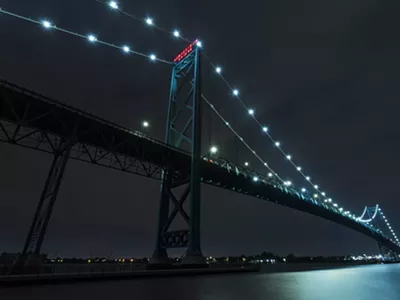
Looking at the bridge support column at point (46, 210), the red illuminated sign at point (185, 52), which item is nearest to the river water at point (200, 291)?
the bridge support column at point (46, 210)

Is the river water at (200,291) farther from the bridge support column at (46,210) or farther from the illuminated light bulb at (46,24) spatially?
the illuminated light bulb at (46,24)

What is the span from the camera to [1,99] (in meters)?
18.7

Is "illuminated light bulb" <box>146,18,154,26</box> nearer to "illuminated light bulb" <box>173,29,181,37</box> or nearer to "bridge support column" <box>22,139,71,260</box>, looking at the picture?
"illuminated light bulb" <box>173,29,181,37</box>

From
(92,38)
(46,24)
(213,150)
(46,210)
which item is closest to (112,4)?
(92,38)

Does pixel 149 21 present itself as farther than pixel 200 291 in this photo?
Yes

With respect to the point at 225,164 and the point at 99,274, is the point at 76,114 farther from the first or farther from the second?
the point at 225,164

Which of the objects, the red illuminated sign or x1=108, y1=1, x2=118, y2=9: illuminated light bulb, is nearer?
x1=108, y1=1, x2=118, y2=9: illuminated light bulb

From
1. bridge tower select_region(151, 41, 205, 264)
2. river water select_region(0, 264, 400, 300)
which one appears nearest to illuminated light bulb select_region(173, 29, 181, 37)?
bridge tower select_region(151, 41, 205, 264)

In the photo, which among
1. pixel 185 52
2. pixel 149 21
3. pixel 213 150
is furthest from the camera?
pixel 213 150

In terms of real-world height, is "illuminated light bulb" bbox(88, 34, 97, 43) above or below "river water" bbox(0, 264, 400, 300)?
above

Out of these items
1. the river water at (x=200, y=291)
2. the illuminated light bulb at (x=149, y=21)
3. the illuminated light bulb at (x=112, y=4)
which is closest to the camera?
the river water at (x=200, y=291)

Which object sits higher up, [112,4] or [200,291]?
[112,4]

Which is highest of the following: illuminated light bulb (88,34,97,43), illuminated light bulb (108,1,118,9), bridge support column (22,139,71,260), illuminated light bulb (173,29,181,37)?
illuminated light bulb (173,29,181,37)

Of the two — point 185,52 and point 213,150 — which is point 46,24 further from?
point 213,150
